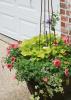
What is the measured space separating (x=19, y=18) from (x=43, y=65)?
311cm

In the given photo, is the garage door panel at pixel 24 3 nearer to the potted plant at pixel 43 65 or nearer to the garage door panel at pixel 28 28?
the garage door panel at pixel 28 28

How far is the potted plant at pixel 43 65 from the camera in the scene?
4.52 metres

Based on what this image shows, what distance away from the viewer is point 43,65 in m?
4.61

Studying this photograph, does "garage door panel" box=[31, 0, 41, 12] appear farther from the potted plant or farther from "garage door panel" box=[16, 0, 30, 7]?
the potted plant

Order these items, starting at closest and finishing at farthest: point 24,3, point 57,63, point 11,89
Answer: point 57,63 → point 11,89 → point 24,3

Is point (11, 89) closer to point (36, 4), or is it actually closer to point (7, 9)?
point (36, 4)

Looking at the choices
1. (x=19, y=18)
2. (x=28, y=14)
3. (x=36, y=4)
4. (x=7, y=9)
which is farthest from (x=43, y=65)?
(x=7, y=9)

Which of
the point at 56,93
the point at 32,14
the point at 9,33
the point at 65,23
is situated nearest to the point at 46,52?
the point at 56,93

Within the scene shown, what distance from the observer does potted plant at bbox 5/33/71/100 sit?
14.8ft

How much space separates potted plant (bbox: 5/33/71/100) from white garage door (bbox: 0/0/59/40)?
1999 millimetres

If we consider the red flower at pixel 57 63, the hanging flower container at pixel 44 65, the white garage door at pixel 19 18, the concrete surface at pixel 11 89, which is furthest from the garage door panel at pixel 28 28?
the red flower at pixel 57 63

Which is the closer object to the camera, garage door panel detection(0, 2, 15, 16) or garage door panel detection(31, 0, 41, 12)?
garage door panel detection(31, 0, 41, 12)

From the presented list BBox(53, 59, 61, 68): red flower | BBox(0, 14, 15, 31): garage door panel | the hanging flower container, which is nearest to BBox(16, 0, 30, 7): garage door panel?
BBox(0, 14, 15, 31): garage door panel

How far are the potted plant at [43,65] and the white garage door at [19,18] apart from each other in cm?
200
